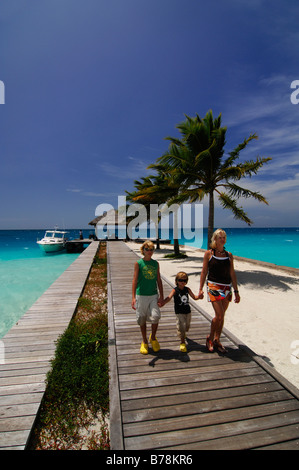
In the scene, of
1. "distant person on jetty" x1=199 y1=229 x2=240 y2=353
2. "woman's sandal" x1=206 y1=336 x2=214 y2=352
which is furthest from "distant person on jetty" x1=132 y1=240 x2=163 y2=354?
"woman's sandal" x1=206 y1=336 x2=214 y2=352

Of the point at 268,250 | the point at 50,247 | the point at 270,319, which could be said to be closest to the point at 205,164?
the point at 270,319

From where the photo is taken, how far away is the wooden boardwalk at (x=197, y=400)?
Result: 256 centimetres

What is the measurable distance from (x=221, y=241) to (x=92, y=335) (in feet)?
12.8

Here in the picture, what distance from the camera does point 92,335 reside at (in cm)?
533

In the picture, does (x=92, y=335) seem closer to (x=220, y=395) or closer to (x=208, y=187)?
(x=220, y=395)

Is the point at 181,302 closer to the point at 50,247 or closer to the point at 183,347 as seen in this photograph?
the point at 183,347

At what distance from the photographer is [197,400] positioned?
3.06 m

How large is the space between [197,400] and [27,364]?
3386mm

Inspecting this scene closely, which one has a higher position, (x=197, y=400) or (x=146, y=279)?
(x=146, y=279)

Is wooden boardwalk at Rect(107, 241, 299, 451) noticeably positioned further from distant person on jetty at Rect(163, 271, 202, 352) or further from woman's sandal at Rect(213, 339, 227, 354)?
distant person on jetty at Rect(163, 271, 202, 352)

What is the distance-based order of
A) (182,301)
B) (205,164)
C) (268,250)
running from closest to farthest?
(182,301) → (205,164) → (268,250)

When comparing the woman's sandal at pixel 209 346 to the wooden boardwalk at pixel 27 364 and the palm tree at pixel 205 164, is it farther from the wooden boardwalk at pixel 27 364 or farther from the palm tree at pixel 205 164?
the palm tree at pixel 205 164
